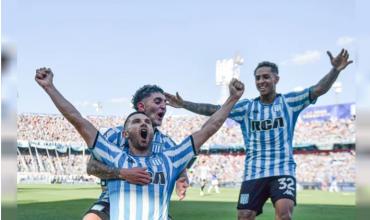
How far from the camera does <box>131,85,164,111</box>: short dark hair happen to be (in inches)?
182

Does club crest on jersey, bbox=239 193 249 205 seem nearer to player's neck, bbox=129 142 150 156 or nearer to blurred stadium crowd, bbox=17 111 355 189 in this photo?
player's neck, bbox=129 142 150 156

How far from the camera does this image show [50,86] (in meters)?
3.04

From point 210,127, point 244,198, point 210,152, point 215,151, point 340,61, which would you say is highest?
point 340,61

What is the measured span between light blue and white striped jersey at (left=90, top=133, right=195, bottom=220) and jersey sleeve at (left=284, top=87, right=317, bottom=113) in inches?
105

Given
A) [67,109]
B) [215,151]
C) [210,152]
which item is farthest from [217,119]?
[210,152]

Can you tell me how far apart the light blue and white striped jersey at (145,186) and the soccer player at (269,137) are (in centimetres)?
223

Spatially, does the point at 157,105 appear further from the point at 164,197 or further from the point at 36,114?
the point at 36,114

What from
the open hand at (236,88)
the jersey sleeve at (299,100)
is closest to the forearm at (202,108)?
the jersey sleeve at (299,100)

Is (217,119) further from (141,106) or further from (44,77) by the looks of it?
(141,106)

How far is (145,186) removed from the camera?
3.14 metres

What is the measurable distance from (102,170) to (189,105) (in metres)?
2.30

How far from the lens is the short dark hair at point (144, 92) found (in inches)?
182

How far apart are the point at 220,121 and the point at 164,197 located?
580 millimetres

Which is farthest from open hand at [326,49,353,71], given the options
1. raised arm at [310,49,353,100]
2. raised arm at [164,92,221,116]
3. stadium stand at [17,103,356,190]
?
stadium stand at [17,103,356,190]
